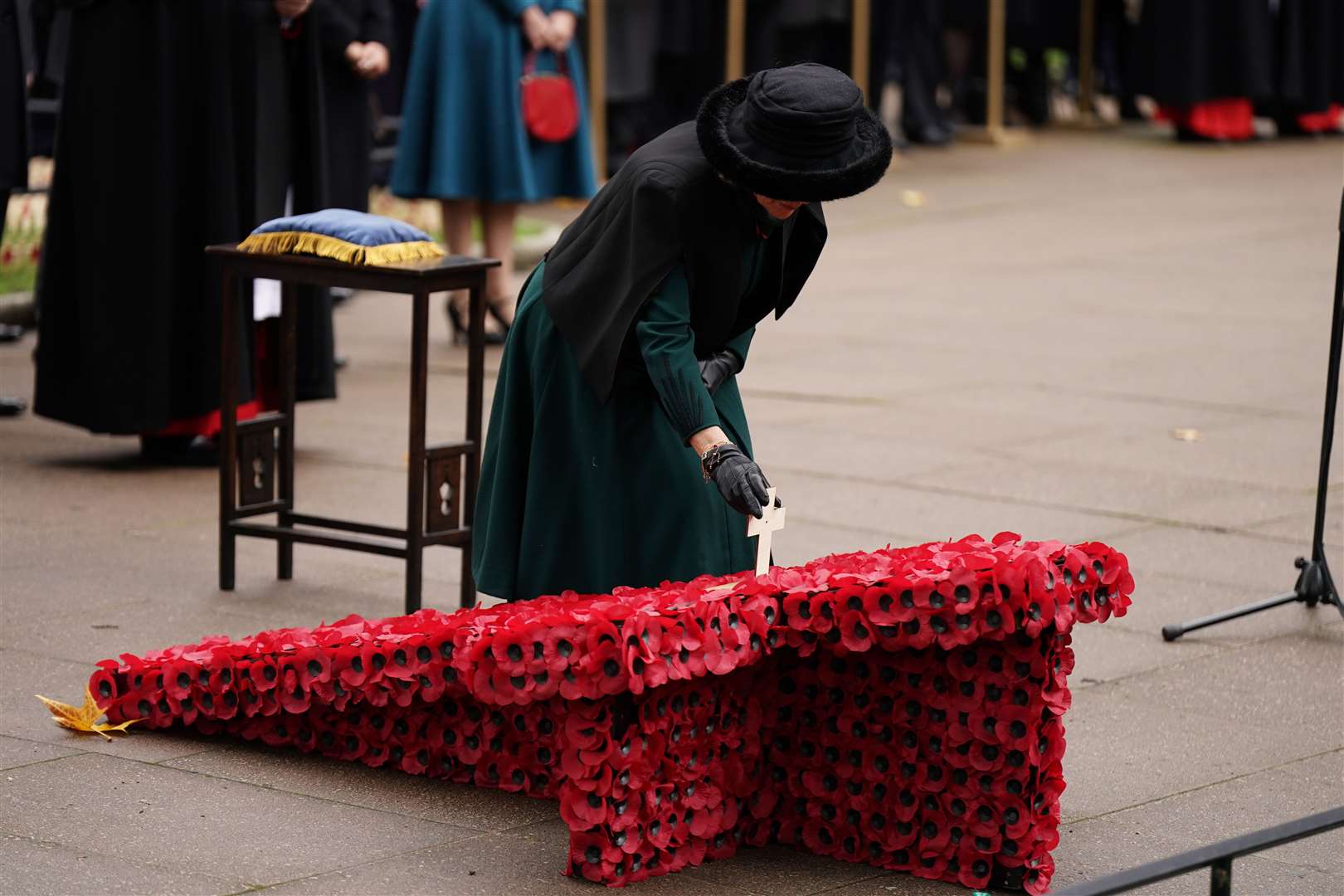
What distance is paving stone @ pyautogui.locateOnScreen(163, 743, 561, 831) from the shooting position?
426cm

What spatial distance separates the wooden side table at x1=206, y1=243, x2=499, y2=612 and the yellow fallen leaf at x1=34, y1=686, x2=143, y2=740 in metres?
1.09

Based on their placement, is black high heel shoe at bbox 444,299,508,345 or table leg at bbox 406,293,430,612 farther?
black high heel shoe at bbox 444,299,508,345

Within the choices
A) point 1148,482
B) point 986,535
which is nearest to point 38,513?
point 986,535

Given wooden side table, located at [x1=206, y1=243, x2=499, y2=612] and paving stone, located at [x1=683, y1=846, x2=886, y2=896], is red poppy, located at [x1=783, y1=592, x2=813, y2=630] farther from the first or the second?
wooden side table, located at [x1=206, y1=243, x2=499, y2=612]

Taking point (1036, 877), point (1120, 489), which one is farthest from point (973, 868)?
point (1120, 489)

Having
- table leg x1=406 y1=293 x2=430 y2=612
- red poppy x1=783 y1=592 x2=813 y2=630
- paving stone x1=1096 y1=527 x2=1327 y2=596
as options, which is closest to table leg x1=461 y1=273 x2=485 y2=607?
table leg x1=406 y1=293 x2=430 y2=612

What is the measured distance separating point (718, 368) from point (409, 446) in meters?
1.62

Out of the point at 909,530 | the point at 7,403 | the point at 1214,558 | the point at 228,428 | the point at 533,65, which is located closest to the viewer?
the point at 228,428

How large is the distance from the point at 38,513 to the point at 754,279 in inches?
126

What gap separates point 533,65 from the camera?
31.9ft

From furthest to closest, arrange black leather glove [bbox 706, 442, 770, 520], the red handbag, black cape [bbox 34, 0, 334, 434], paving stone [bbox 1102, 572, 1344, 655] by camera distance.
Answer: the red handbag, black cape [bbox 34, 0, 334, 434], paving stone [bbox 1102, 572, 1344, 655], black leather glove [bbox 706, 442, 770, 520]

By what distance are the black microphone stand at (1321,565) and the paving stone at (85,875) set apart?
281 cm

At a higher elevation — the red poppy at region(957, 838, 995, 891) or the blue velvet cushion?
the blue velvet cushion

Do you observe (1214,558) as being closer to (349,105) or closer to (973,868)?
(973,868)
